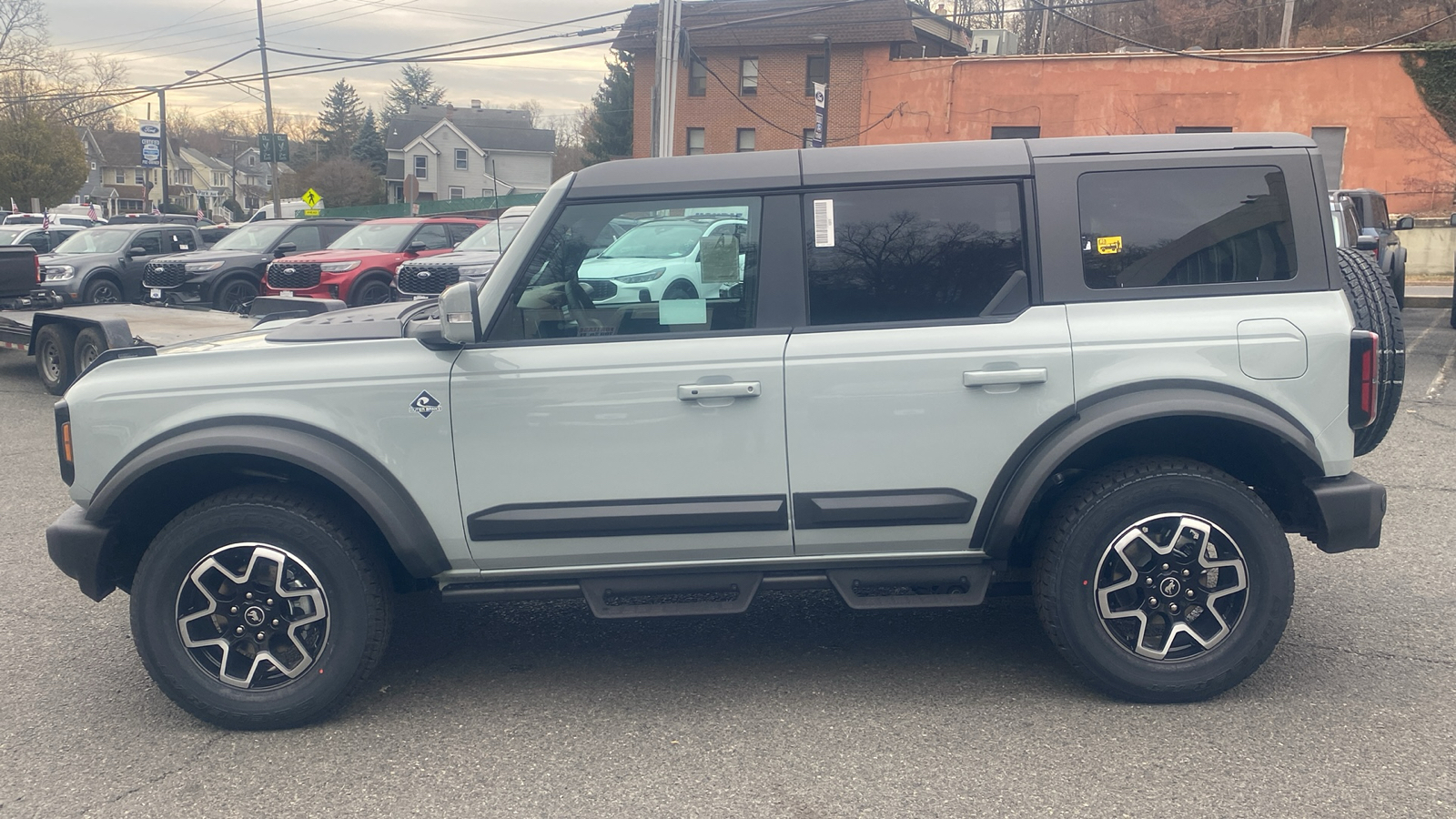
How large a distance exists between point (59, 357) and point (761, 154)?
9045mm

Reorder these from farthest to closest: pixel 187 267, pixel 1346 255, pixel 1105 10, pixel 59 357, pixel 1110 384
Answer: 1. pixel 1105 10
2. pixel 187 267
3. pixel 59 357
4. pixel 1346 255
5. pixel 1110 384

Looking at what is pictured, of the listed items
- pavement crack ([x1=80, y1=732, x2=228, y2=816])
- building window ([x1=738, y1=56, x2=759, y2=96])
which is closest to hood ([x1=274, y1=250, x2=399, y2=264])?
pavement crack ([x1=80, y1=732, x2=228, y2=816])

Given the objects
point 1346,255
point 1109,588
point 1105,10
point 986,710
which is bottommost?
point 986,710

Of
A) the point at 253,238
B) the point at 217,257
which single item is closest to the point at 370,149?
the point at 253,238

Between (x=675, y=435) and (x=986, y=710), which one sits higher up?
(x=675, y=435)

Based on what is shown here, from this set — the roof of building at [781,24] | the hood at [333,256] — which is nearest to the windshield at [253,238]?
the hood at [333,256]

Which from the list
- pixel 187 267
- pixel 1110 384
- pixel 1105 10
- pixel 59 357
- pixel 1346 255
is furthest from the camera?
pixel 1105 10

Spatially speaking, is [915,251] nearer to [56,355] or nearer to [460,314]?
[460,314]

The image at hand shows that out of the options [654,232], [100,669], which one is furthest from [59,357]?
[654,232]

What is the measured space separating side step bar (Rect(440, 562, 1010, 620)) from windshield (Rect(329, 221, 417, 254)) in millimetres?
13231

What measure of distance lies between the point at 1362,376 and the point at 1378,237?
38.6ft

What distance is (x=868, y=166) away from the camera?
3.89 m

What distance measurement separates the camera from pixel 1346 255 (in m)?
4.34

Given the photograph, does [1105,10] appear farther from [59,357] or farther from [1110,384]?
[1110,384]
